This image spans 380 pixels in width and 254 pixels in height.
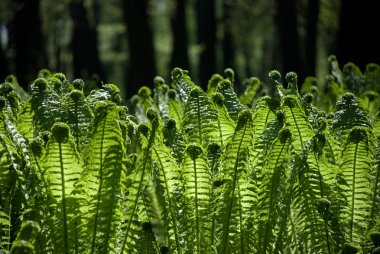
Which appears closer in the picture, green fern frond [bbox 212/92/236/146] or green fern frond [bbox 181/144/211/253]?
green fern frond [bbox 181/144/211/253]

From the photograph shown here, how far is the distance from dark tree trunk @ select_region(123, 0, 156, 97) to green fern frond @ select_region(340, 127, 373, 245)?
237 inches

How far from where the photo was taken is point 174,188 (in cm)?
173

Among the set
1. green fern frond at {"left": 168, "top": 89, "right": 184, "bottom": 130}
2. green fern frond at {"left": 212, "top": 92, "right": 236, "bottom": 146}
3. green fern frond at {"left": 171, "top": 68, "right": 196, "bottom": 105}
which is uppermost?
green fern frond at {"left": 168, "top": 89, "right": 184, "bottom": 130}

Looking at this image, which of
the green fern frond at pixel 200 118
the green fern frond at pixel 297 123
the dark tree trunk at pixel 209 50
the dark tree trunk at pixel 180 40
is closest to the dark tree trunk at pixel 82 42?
the dark tree trunk at pixel 180 40

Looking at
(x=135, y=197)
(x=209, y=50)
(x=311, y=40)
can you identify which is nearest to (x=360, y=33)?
(x=311, y=40)

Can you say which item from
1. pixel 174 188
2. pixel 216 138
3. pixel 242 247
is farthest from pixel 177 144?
pixel 242 247

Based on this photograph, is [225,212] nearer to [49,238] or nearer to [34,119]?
[49,238]

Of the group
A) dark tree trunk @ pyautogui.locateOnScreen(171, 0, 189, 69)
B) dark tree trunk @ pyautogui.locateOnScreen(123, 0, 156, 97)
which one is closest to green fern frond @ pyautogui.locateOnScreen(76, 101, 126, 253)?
dark tree trunk @ pyautogui.locateOnScreen(123, 0, 156, 97)

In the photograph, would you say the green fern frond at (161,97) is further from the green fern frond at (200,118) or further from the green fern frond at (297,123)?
the green fern frond at (297,123)

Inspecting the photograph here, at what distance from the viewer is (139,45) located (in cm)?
790

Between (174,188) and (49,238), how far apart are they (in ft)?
1.47

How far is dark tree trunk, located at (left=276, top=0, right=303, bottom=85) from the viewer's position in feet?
26.6

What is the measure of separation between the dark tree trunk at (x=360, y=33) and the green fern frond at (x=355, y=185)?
4278mm

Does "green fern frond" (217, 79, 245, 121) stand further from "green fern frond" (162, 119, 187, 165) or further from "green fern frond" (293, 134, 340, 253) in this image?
"green fern frond" (293, 134, 340, 253)
